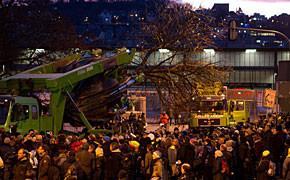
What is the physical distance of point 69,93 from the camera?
18.1m

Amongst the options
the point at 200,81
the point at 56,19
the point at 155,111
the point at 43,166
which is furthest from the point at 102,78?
the point at 155,111

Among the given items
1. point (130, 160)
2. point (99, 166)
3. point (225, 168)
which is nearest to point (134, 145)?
point (130, 160)

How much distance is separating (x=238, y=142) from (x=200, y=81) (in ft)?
23.7

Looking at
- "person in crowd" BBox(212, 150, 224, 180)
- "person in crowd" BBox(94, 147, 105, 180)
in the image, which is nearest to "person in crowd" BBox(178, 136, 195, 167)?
"person in crowd" BBox(212, 150, 224, 180)

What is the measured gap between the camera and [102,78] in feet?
64.7

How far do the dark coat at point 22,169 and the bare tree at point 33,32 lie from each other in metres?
23.2

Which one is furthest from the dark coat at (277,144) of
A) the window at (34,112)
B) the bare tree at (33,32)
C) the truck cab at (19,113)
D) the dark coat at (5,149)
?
the bare tree at (33,32)

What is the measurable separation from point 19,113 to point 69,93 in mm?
2015

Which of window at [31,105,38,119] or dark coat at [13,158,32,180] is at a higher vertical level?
window at [31,105,38,119]

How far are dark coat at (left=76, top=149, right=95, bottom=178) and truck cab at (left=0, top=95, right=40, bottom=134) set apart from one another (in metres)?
5.95

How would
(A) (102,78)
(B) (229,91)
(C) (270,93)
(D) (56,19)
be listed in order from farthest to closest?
(B) (229,91), (D) (56,19), (C) (270,93), (A) (102,78)

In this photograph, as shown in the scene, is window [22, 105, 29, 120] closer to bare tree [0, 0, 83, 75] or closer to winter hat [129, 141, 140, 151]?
winter hat [129, 141, 140, 151]

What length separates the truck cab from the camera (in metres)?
17.2

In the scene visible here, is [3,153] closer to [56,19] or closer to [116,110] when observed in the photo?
[116,110]
